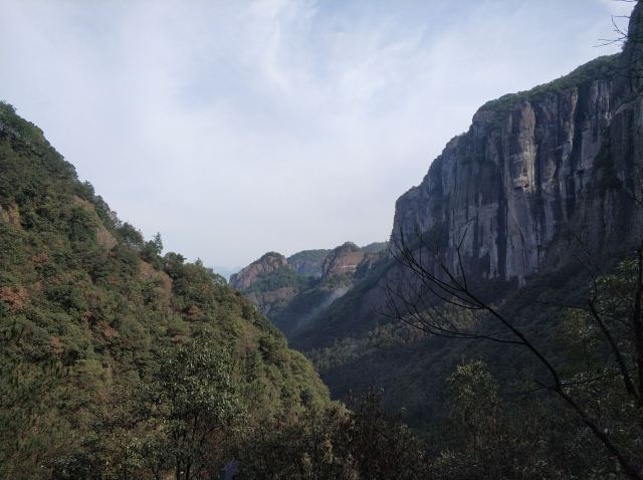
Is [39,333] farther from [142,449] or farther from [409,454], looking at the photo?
[409,454]

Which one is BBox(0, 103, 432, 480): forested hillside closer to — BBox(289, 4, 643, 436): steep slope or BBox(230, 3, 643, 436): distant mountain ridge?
BBox(289, 4, 643, 436): steep slope

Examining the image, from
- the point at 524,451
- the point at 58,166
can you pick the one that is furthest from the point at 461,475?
the point at 58,166

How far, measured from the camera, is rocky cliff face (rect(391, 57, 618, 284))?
346 ft

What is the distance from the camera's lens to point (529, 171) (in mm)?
112688

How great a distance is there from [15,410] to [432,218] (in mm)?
161376

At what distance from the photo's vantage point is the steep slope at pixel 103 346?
14.5 meters

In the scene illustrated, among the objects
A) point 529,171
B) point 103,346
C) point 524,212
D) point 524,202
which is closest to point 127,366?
point 103,346

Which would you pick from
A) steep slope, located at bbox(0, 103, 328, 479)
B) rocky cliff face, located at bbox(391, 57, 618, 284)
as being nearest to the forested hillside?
steep slope, located at bbox(0, 103, 328, 479)

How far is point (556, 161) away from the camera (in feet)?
362

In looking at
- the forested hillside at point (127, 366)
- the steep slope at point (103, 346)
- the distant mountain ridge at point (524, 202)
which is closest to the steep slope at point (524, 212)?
the distant mountain ridge at point (524, 202)

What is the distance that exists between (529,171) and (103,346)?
108372 mm

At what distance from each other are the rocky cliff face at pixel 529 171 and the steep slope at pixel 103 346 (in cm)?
6101

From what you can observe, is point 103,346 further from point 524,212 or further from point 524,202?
point 524,202

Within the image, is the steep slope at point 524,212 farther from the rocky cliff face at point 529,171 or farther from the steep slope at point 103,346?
the steep slope at point 103,346
